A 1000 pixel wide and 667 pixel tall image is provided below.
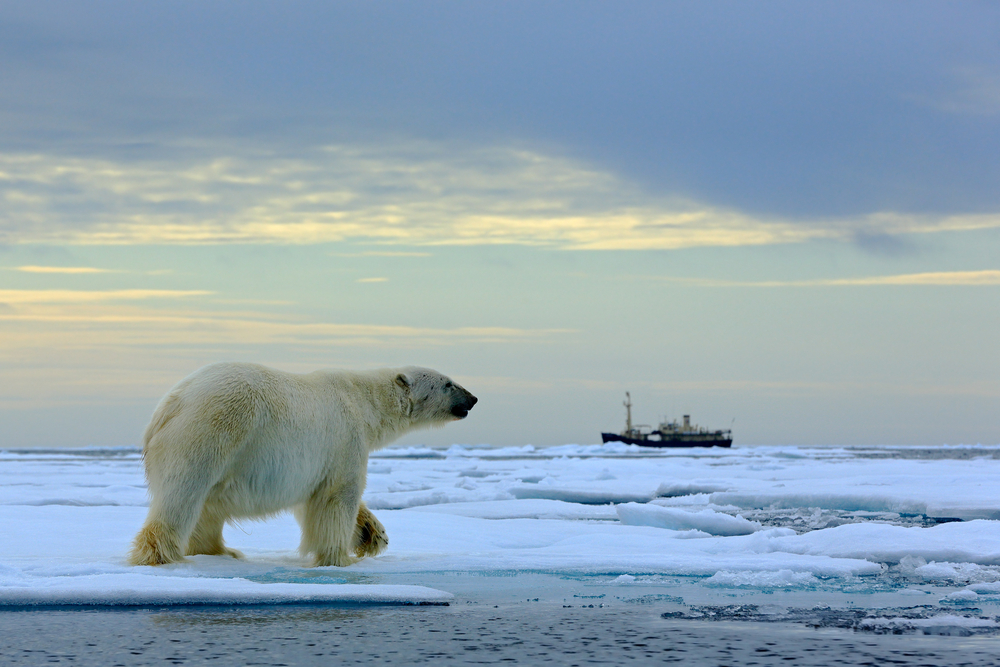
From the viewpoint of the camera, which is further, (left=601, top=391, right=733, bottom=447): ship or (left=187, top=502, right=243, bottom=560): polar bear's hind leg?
(left=601, top=391, right=733, bottom=447): ship

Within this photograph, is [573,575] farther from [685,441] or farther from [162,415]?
[685,441]

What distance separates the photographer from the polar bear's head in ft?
23.0

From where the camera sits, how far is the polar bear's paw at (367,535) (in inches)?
264

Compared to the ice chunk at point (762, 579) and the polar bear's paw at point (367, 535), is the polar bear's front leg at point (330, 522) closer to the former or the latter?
the polar bear's paw at point (367, 535)

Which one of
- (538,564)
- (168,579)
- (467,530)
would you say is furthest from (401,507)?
(168,579)

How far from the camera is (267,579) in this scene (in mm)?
5695

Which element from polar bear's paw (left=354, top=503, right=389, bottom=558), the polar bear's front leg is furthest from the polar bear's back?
polar bear's paw (left=354, top=503, right=389, bottom=558)

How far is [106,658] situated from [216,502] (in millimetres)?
2294

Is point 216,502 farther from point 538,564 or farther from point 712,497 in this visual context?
point 712,497

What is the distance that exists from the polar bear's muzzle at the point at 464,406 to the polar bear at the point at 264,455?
0.42 meters

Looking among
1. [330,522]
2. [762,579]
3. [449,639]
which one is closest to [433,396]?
[330,522]

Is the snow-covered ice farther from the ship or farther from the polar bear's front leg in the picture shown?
the ship

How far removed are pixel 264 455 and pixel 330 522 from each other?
72cm

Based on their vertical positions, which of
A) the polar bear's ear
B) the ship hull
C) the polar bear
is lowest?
the ship hull
